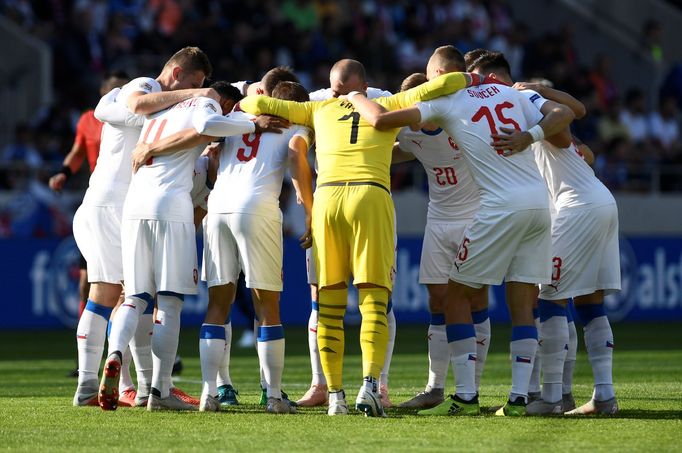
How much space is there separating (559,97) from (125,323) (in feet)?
11.7

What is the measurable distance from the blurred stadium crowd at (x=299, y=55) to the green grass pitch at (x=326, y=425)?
25.4ft

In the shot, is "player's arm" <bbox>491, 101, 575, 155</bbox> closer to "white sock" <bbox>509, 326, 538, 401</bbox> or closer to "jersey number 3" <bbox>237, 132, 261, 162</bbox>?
"white sock" <bbox>509, 326, 538, 401</bbox>

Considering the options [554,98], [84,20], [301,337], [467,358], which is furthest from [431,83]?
[84,20]

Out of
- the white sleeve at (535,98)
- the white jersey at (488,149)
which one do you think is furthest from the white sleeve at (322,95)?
the white sleeve at (535,98)

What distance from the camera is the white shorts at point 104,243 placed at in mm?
9852

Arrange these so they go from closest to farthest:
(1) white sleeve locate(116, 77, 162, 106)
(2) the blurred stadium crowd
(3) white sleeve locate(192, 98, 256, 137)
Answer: (3) white sleeve locate(192, 98, 256, 137) < (1) white sleeve locate(116, 77, 162, 106) < (2) the blurred stadium crowd

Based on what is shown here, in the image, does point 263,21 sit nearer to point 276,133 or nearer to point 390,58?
point 390,58

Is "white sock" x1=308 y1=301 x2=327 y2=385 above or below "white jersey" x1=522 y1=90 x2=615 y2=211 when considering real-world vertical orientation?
below

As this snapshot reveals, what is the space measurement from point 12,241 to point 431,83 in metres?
10.9

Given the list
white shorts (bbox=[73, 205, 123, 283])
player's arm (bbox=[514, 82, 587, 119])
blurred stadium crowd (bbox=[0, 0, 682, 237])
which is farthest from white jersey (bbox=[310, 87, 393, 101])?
blurred stadium crowd (bbox=[0, 0, 682, 237])

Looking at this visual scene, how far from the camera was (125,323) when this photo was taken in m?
9.18

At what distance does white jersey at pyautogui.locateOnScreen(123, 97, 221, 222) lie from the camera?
9.27m

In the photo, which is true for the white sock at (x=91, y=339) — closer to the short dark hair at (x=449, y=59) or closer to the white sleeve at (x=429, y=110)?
the white sleeve at (x=429, y=110)

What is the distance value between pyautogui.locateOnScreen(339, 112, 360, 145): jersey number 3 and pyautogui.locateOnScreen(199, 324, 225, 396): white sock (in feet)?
5.39
